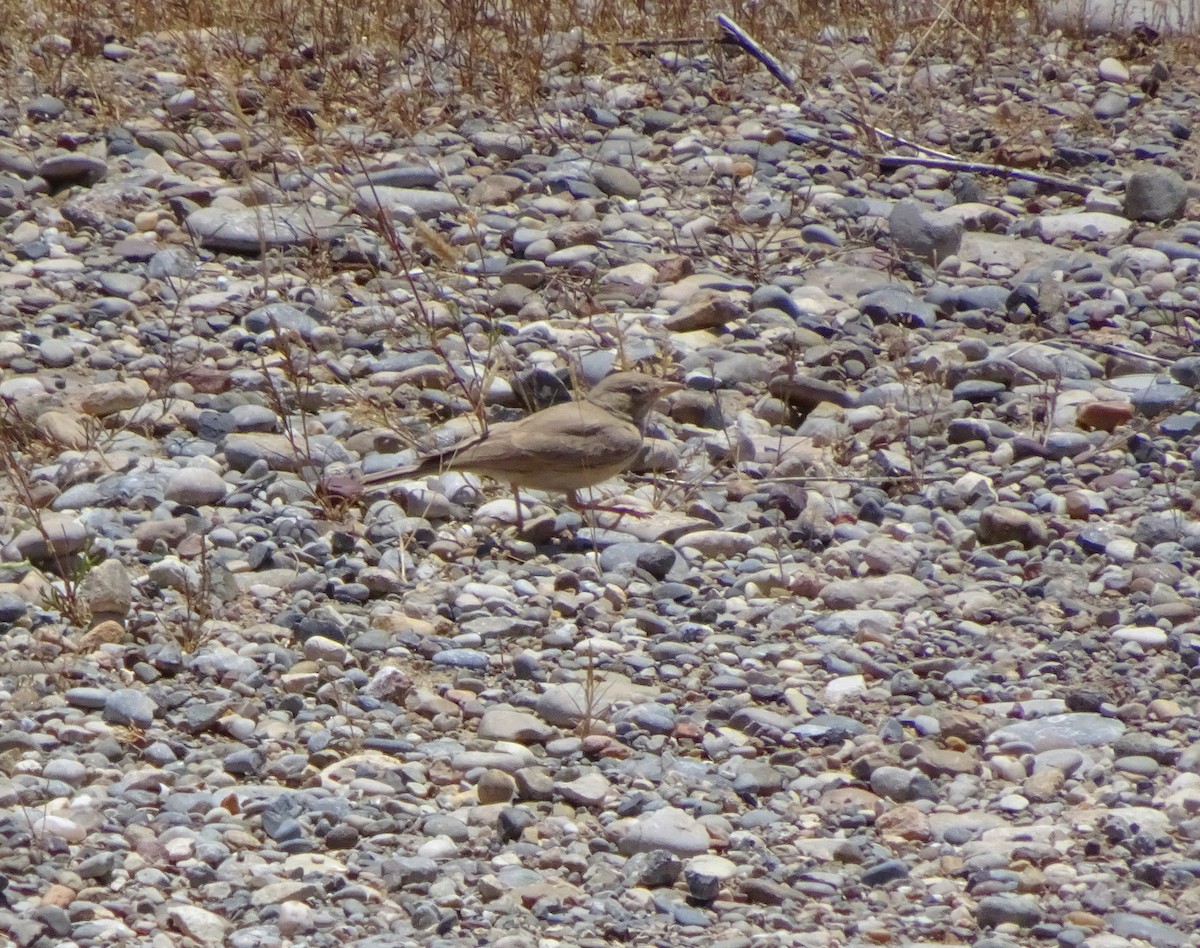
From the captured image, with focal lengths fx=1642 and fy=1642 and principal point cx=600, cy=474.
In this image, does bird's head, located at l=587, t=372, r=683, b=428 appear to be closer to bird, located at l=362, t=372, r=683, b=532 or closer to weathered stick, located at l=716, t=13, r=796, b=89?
bird, located at l=362, t=372, r=683, b=532

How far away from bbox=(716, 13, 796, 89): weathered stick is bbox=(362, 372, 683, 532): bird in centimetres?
443

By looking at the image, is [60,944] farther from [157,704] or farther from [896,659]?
[896,659]

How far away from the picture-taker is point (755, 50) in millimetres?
9273

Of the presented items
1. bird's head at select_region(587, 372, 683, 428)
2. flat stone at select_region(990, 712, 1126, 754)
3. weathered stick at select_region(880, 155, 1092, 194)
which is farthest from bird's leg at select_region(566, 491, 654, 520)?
weathered stick at select_region(880, 155, 1092, 194)

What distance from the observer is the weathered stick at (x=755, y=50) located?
908 centimetres

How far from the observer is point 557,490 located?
5.17 meters

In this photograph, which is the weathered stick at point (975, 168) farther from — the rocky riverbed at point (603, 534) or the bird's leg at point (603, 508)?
the bird's leg at point (603, 508)

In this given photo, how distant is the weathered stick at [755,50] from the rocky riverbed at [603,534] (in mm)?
299

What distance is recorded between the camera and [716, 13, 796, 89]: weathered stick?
9.08 m

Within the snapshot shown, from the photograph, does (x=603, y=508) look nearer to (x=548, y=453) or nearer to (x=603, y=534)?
(x=603, y=534)

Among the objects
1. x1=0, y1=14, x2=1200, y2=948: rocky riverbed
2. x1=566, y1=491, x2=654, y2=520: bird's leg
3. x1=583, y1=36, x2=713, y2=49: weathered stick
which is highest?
x1=583, y1=36, x2=713, y2=49: weathered stick

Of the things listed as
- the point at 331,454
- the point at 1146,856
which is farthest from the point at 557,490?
the point at 1146,856

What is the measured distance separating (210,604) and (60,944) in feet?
4.88

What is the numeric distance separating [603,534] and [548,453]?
32 centimetres
